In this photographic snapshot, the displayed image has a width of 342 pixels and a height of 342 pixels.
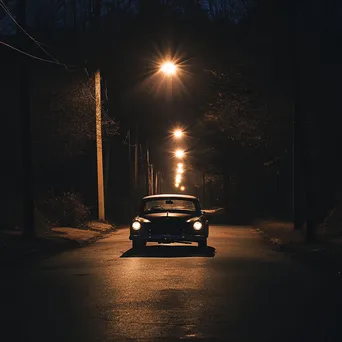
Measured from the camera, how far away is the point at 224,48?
3528cm

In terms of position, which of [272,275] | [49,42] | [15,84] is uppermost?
[49,42]

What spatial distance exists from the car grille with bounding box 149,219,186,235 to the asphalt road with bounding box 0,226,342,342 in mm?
1496

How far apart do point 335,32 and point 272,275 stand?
15.9 m

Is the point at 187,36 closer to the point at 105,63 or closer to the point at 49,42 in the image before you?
the point at 105,63

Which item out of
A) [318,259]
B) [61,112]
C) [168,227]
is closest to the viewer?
[318,259]

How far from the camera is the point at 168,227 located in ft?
73.4

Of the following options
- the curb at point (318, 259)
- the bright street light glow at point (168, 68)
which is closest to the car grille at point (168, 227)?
the curb at point (318, 259)

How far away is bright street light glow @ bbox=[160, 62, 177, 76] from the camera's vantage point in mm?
34812

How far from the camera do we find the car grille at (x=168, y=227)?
22.3 meters

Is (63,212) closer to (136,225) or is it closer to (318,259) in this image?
(136,225)

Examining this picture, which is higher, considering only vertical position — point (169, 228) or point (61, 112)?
point (61, 112)

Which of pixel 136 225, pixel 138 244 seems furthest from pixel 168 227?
pixel 138 244

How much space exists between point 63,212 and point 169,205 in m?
13.6

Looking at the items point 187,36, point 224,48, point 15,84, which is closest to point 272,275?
point 224,48
